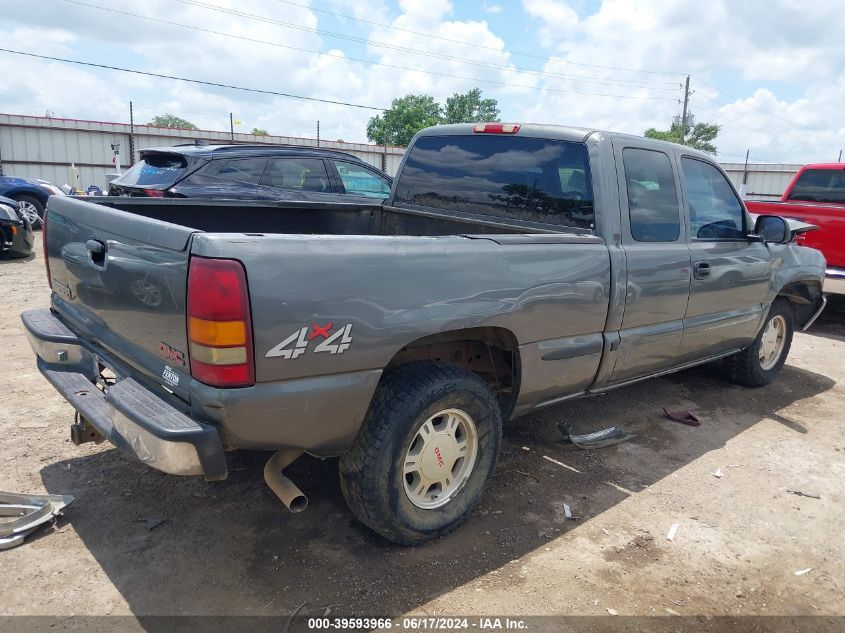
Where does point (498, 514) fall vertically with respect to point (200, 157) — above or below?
below

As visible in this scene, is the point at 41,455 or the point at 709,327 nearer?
the point at 41,455

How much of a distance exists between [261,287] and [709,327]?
3372 mm

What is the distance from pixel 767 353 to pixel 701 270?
1.93m

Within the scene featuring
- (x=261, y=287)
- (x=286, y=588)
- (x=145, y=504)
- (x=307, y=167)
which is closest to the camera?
(x=261, y=287)

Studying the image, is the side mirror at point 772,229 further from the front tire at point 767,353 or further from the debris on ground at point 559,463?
the debris on ground at point 559,463

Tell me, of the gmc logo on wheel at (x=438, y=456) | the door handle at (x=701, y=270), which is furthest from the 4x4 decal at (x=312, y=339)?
the door handle at (x=701, y=270)

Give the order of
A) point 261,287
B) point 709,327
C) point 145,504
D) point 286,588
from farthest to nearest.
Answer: point 709,327
point 145,504
point 286,588
point 261,287

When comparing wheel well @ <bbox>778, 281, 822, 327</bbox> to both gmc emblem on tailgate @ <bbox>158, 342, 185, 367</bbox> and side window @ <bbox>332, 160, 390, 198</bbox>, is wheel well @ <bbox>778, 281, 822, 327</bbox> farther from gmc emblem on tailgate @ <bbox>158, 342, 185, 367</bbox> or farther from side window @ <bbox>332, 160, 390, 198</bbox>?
side window @ <bbox>332, 160, 390, 198</bbox>

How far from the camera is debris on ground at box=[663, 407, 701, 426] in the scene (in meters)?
4.70

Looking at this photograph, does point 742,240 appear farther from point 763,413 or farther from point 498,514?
point 498,514

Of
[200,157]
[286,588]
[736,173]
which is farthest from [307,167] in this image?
[736,173]

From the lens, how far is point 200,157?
7652mm

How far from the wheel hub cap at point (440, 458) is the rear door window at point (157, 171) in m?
5.84

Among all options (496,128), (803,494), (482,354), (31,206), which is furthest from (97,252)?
(31,206)
